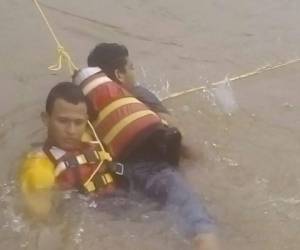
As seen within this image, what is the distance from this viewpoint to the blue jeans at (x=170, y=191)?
4301 mm

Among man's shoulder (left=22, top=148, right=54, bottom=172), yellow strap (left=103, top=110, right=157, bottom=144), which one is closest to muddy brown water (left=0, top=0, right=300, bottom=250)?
man's shoulder (left=22, top=148, right=54, bottom=172)

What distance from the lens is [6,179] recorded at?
191 inches

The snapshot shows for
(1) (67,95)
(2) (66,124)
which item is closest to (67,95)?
(1) (67,95)

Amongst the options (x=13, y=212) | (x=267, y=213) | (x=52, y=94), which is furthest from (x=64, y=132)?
(x=267, y=213)

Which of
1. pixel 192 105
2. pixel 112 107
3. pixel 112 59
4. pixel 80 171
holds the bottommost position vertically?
pixel 192 105

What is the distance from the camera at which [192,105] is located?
233 inches

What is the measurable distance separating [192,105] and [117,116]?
139 centimetres

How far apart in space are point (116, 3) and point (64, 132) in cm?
348

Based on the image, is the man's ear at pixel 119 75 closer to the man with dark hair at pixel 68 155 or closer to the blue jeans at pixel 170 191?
the man with dark hair at pixel 68 155

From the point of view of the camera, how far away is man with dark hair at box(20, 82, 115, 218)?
4.35m

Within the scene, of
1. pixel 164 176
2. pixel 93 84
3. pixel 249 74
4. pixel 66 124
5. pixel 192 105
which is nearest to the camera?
pixel 66 124

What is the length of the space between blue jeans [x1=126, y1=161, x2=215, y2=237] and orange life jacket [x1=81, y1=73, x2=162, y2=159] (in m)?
0.14

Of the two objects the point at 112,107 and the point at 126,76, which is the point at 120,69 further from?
the point at 112,107

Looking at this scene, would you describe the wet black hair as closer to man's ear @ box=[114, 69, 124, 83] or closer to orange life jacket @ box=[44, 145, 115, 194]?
orange life jacket @ box=[44, 145, 115, 194]
